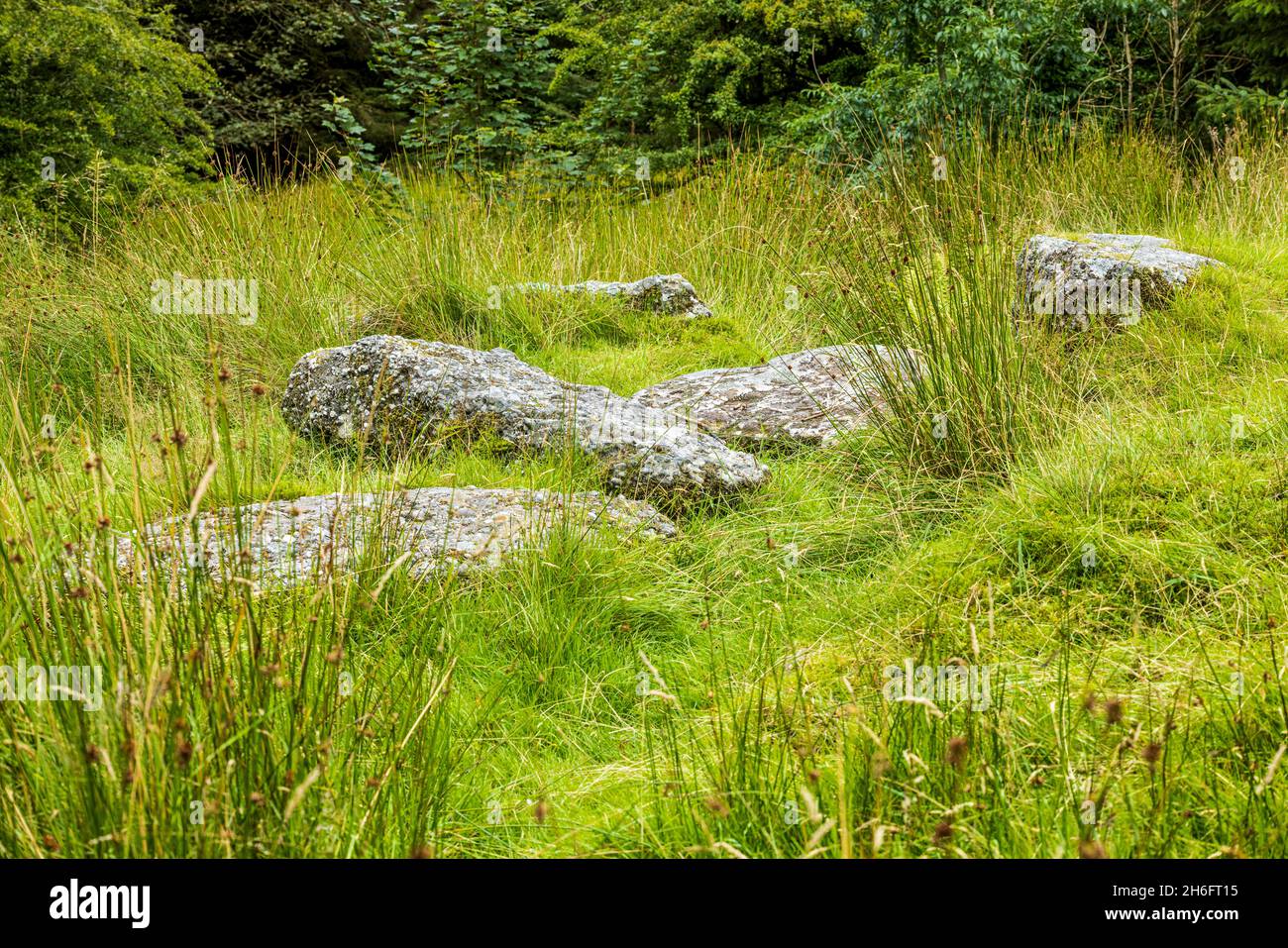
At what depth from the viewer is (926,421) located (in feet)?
12.5

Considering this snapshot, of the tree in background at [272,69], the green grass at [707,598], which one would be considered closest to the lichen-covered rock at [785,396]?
the green grass at [707,598]

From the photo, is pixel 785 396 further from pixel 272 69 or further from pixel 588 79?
pixel 588 79

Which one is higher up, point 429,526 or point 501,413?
point 501,413

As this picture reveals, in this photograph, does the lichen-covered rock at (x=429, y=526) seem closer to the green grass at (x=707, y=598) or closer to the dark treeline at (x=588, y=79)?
the green grass at (x=707, y=598)

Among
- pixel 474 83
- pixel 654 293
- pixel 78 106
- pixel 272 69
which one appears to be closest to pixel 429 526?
pixel 654 293

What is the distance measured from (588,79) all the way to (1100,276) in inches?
401

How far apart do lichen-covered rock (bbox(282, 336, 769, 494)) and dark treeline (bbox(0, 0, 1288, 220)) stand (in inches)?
83.5

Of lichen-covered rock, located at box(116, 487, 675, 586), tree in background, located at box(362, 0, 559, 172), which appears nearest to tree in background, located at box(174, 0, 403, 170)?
tree in background, located at box(362, 0, 559, 172)

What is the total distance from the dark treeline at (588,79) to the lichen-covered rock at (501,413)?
2122 mm

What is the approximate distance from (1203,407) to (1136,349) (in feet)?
2.54

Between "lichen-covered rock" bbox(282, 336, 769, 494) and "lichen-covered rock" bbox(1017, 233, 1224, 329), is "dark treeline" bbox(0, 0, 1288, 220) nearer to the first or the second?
"lichen-covered rock" bbox(1017, 233, 1224, 329)

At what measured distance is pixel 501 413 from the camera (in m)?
4.15

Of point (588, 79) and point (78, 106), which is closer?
point (78, 106)
